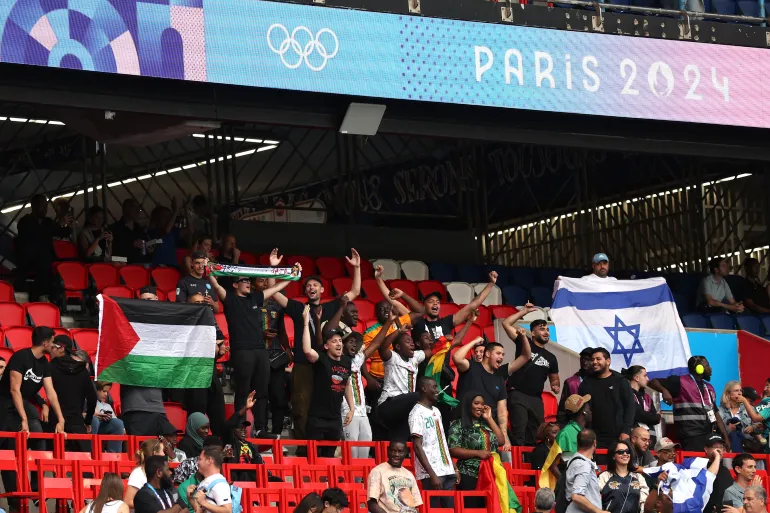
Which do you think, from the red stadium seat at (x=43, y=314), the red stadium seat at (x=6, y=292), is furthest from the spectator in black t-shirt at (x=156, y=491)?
the red stadium seat at (x=6, y=292)

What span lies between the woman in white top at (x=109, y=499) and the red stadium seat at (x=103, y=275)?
741 centimetres

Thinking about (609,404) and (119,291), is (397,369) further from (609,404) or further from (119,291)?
(119,291)

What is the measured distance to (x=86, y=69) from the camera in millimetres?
16719

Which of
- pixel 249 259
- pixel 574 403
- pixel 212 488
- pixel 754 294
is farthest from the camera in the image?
pixel 754 294

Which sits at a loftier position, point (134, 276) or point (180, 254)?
point (180, 254)

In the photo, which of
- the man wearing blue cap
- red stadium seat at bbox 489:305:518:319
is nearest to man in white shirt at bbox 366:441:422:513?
the man wearing blue cap

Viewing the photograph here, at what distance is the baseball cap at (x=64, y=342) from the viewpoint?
1361cm

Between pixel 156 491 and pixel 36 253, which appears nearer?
pixel 156 491

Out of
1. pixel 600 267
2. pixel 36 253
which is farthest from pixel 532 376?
pixel 36 253

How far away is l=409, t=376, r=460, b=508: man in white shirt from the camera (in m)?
13.4

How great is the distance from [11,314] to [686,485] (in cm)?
750

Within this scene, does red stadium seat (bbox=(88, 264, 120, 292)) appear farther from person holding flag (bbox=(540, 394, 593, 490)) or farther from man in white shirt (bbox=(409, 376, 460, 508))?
person holding flag (bbox=(540, 394, 593, 490))

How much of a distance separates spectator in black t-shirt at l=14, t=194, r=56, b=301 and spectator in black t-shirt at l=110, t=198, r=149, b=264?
130 centimetres

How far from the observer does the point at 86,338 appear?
16.2 m
